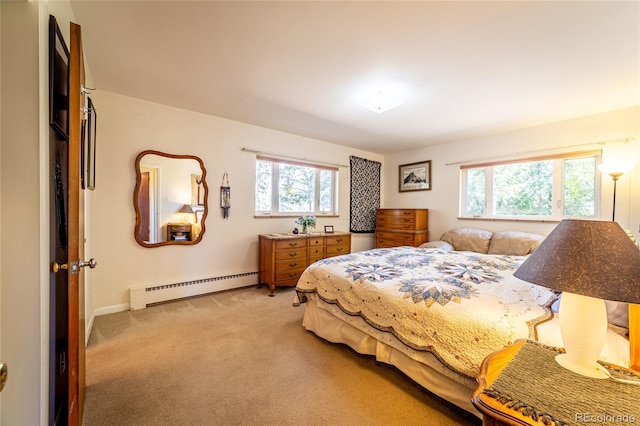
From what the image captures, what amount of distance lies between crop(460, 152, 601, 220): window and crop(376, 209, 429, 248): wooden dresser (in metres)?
0.69

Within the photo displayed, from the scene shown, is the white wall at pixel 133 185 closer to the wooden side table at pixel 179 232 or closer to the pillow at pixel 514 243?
the wooden side table at pixel 179 232

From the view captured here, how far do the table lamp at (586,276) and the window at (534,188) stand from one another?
337 cm

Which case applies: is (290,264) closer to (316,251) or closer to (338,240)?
(316,251)

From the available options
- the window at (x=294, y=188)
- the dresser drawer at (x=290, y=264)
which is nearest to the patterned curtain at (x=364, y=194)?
the window at (x=294, y=188)

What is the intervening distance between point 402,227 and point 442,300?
322cm

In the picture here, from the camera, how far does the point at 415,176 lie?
16.7 feet

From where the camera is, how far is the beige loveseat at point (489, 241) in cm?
337

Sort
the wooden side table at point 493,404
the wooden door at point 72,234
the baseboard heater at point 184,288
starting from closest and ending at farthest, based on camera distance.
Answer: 1. the wooden side table at point 493,404
2. the wooden door at point 72,234
3. the baseboard heater at point 184,288

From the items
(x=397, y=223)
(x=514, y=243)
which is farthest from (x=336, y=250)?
(x=514, y=243)

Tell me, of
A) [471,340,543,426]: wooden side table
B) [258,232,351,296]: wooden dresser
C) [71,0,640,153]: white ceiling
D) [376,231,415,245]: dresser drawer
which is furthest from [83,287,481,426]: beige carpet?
[376,231,415,245]: dresser drawer

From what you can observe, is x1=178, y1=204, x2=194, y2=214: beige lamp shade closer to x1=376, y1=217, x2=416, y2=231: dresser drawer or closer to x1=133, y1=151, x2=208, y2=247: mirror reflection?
x1=133, y1=151, x2=208, y2=247: mirror reflection

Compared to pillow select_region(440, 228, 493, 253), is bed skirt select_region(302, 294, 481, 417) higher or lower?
lower

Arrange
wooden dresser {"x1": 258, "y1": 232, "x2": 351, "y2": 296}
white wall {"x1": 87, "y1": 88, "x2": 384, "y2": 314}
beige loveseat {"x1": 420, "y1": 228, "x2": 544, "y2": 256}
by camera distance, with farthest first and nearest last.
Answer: wooden dresser {"x1": 258, "y1": 232, "x2": 351, "y2": 296} → beige loveseat {"x1": 420, "y1": 228, "x2": 544, "y2": 256} → white wall {"x1": 87, "y1": 88, "x2": 384, "y2": 314}

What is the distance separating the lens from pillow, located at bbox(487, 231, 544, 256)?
10.9ft
